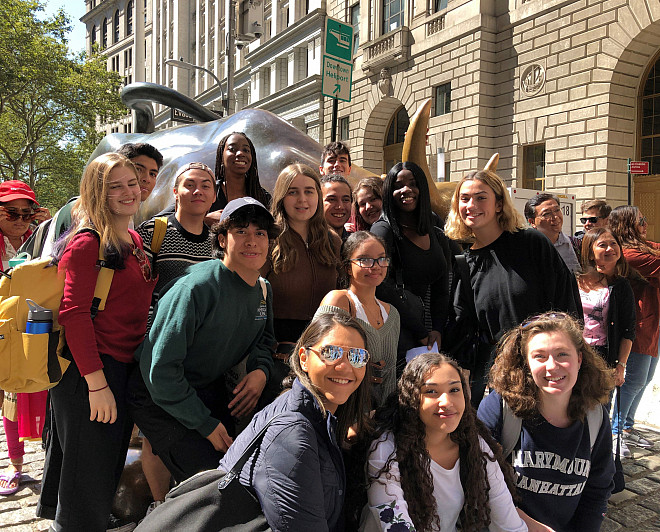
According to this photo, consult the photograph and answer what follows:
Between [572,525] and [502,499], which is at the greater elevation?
[502,499]

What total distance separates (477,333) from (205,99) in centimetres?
4458

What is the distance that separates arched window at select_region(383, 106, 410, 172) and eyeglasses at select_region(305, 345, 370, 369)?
20.7 meters

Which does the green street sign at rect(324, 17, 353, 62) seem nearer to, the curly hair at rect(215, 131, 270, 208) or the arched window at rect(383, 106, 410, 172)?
the curly hair at rect(215, 131, 270, 208)

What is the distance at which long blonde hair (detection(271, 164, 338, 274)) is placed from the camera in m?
2.89

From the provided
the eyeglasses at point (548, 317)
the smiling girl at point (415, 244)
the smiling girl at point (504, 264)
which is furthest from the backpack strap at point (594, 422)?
the smiling girl at point (415, 244)

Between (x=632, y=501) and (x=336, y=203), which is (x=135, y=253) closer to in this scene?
(x=336, y=203)


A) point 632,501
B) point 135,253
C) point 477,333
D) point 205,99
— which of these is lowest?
point 632,501

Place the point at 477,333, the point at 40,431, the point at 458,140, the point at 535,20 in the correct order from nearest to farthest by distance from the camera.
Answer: the point at 477,333
the point at 40,431
the point at 535,20
the point at 458,140

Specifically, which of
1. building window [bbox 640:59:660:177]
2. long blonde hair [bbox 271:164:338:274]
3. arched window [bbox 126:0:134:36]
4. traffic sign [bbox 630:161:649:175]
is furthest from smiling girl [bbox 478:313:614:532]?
arched window [bbox 126:0:134:36]

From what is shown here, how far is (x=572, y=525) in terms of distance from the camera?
2.56 m

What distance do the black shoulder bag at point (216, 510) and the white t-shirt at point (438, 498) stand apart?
0.50 metres

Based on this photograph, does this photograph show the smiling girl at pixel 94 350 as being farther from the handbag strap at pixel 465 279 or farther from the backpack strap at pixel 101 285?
the handbag strap at pixel 465 279

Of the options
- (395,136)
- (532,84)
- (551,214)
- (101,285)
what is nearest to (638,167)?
(532,84)

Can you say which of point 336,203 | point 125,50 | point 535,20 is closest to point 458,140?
point 535,20
